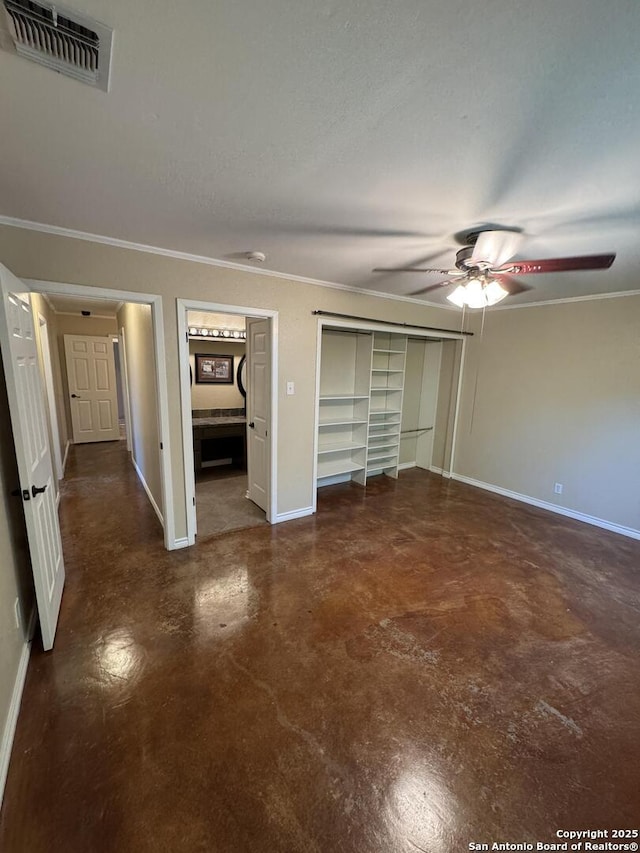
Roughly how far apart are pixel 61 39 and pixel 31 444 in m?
1.77

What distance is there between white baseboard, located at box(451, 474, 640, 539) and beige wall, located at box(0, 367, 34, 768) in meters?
4.89

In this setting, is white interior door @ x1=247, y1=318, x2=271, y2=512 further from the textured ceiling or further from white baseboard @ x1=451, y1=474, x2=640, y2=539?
white baseboard @ x1=451, y1=474, x2=640, y2=539

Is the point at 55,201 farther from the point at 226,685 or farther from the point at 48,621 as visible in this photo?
the point at 226,685

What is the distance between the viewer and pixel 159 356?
2.75 metres

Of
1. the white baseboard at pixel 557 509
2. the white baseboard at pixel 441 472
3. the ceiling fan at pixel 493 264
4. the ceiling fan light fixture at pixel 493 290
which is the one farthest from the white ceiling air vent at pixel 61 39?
the white baseboard at pixel 441 472

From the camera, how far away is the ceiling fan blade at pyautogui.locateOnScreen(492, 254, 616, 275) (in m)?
1.71

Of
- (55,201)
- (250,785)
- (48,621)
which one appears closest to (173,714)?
(250,785)

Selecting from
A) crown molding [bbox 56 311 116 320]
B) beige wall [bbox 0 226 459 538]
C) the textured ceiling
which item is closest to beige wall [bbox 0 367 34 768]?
beige wall [bbox 0 226 459 538]

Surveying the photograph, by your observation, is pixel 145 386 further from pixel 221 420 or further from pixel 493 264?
pixel 493 264

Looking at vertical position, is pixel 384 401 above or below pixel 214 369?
below

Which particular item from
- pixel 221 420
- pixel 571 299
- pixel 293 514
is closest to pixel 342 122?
pixel 293 514

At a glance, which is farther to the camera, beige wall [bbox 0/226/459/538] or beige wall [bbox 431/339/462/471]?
beige wall [bbox 431/339/462/471]

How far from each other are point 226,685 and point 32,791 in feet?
2.56

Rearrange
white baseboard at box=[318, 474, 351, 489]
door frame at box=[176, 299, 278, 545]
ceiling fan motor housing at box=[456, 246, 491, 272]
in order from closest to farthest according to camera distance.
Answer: ceiling fan motor housing at box=[456, 246, 491, 272]
door frame at box=[176, 299, 278, 545]
white baseboard at box=[318, 474, 351, 489]
